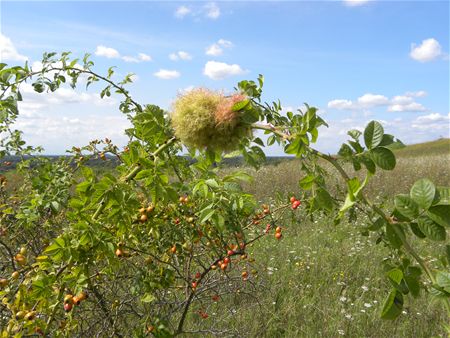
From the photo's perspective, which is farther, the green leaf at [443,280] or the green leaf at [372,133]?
the green leaf at [372,133]

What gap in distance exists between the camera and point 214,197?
1.18 m

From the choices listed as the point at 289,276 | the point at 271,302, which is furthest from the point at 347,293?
the point at 271,302

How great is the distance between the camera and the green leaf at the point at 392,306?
30.7 inches

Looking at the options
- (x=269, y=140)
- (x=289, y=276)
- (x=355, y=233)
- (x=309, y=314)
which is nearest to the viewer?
(x=269, y=140)

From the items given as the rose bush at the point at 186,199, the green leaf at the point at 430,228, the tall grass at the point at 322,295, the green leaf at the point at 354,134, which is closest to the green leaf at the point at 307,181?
the rose bush at the point at 186,199

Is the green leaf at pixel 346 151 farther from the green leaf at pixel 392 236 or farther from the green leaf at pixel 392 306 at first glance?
the green leaf at pixel 392 306

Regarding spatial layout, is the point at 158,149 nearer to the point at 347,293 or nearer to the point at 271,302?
the point at 271,302

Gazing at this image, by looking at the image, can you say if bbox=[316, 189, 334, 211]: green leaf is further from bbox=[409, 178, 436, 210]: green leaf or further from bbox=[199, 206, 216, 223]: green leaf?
bbox=[199, 206, 216, 223]: green leaf

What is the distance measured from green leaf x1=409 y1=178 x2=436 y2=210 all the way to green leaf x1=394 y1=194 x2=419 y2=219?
0.05ft

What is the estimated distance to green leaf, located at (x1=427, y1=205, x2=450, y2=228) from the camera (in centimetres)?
72

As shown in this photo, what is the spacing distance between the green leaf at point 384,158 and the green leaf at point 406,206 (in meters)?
0.07

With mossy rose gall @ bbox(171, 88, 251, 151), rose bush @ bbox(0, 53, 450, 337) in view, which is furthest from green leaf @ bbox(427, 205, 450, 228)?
mossy rose gall @ bbox(171, 88, 251, 151)

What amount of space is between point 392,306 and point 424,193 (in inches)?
9.5

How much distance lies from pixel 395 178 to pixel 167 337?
827cm
